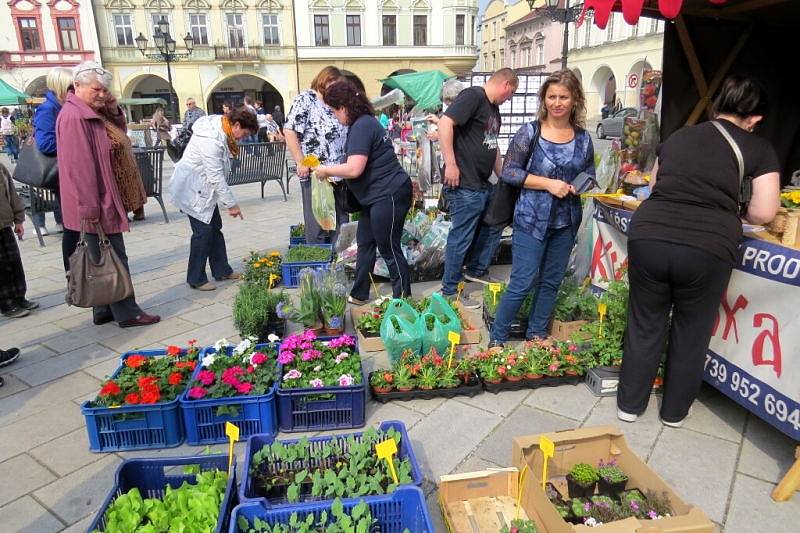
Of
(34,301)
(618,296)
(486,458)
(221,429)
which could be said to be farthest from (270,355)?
(34,301)

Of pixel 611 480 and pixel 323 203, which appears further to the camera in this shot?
pixel 323 203

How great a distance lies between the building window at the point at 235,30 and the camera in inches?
1326

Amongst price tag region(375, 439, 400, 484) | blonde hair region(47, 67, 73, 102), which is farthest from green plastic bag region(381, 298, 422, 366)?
blonde hair region(47, 67, 73, 102)

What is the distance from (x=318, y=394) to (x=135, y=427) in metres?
0.91

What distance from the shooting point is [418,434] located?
2748 millimetres

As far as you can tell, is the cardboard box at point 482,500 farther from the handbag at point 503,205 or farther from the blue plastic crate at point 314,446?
the handbag at point 503,205

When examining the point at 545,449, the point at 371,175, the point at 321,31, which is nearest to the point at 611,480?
the point at 545,449

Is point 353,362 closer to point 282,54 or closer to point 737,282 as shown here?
point 737,282

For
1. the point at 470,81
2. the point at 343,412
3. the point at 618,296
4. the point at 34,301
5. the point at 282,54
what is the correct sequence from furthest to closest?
1. the point at 282,54
2. the point at 470,81
3. the point at 34,301
4. the point at 618,296
5. the point at 343,412

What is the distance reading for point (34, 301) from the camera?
4.75m

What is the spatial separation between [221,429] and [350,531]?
123cm

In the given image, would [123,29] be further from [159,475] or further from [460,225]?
[159,475]

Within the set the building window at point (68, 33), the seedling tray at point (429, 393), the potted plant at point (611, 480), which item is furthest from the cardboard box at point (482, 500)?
the building window at point (68, 33)

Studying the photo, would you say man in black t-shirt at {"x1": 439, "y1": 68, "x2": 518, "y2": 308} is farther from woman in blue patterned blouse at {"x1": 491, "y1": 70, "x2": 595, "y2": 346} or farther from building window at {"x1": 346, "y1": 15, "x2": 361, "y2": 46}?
building window at {"x1": 346, "y1": 15, "x2": 361, "y2": 46}
